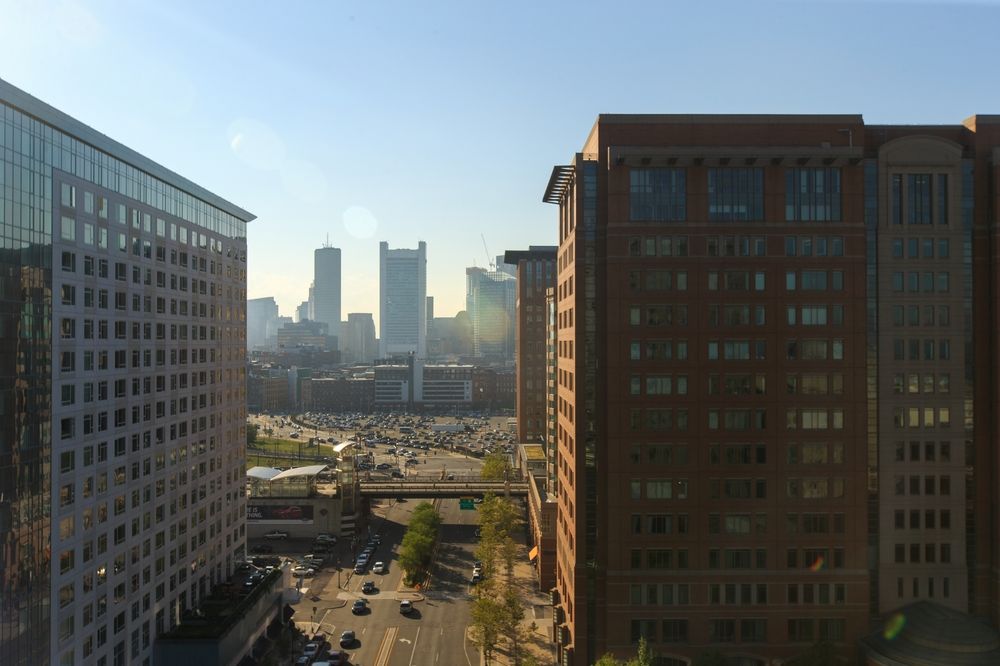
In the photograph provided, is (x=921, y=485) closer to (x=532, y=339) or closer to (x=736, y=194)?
(x=736, y=194)

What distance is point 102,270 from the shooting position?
40406mm

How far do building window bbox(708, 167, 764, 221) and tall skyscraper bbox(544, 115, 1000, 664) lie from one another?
128 mm

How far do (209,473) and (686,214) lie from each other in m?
44.6

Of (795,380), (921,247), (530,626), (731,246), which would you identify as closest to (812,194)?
(731,246)

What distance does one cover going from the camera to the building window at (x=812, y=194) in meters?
41.6

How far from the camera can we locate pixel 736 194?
4172 centimetres

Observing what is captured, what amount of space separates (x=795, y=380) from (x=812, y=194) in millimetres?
12199

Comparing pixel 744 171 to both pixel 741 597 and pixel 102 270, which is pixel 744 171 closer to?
pixel 741 597

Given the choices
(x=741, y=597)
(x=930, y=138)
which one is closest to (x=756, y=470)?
(x=741, y=597)

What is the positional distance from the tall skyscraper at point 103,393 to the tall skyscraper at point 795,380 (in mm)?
30234

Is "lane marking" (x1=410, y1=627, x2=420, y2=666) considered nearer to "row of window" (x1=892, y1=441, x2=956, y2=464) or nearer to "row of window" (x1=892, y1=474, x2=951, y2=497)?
"row of window" (x1=892, y1=474, x2=951, y2=497)

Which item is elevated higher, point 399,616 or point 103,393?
point 103,393

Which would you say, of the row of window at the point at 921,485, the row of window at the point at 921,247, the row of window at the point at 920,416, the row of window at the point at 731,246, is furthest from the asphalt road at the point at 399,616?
the row of window at the point at 921,247

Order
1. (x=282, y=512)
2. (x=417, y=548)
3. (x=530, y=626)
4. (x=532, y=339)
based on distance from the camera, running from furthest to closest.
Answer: (x=532, y=339) < (x=282, y=512) < (x=417, y=548) < (x=530, y=626)
